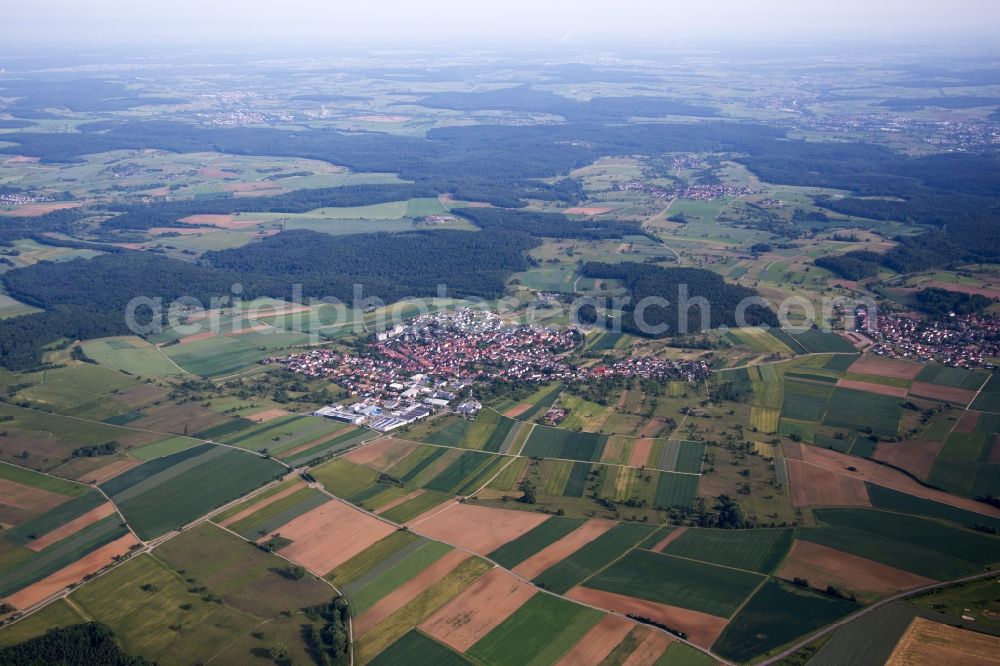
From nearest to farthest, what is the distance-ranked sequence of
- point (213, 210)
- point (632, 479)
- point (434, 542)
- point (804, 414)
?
1. point (434, 542)
2. point (632, 479)
3. point (804, 414)
4. point (213, 210)

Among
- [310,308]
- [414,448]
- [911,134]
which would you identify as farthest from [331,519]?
[911,134]

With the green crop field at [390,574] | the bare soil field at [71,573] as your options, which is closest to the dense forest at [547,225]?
the green crop field at [390,574]

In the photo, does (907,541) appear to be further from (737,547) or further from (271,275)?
(271,275)

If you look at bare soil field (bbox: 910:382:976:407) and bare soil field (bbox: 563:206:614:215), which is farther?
bare soil field (bbox: 563:206:614:215)

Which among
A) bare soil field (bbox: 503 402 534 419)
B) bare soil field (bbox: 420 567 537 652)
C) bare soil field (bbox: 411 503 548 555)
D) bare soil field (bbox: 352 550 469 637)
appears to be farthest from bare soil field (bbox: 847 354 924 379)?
bare soil field (bbox: 352 550 469 637)

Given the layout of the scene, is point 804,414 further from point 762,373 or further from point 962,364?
point 962,364

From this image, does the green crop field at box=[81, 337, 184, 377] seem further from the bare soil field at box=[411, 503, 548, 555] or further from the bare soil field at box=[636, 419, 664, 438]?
the bare soil field at box=[636, 419, 664, 438]

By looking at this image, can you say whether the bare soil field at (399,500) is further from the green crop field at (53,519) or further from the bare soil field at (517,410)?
the green crop field at (53,519)
